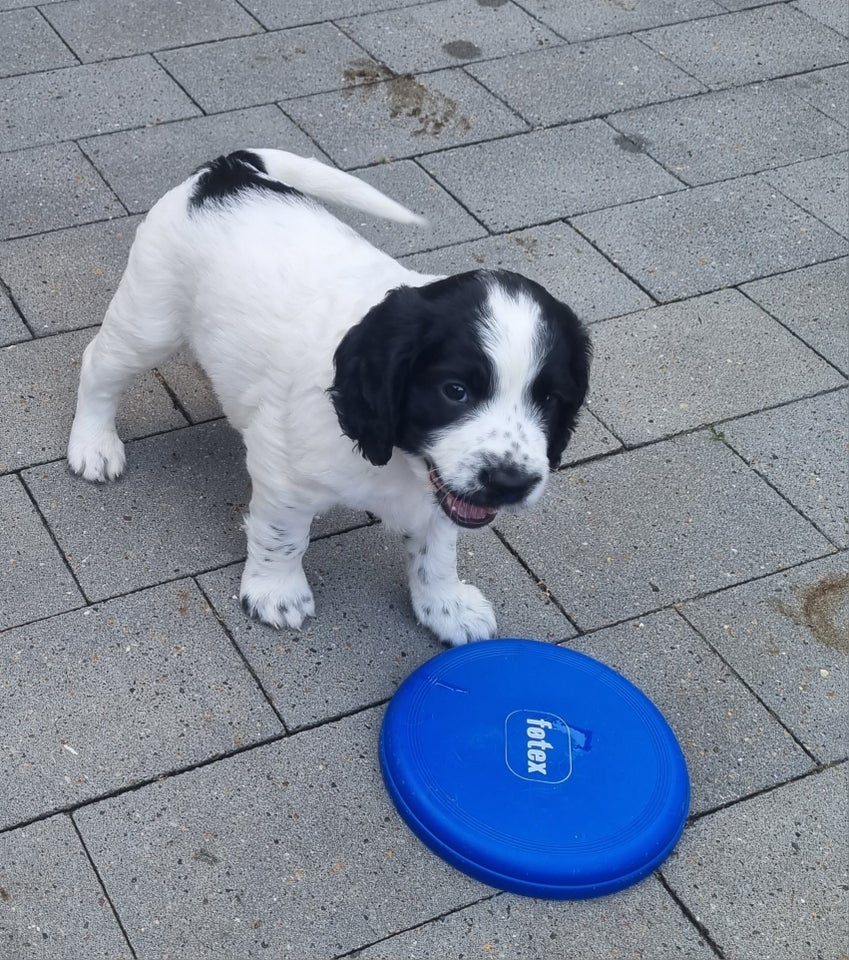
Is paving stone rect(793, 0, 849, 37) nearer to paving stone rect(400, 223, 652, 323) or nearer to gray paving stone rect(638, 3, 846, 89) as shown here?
gray paving stone rect(638, 3, 846, 89)

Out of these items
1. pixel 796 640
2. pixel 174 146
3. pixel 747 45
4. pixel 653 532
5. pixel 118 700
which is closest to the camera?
pixel 118 700

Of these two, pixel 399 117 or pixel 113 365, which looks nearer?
pixel 113 365

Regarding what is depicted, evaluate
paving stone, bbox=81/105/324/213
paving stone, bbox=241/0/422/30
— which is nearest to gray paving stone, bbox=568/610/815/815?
paving stone, bbox=81/105/324/213

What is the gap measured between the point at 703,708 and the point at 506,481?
4.17 ft

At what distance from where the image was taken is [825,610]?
416cm

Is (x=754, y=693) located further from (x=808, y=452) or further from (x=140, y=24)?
(x=140, y=24)

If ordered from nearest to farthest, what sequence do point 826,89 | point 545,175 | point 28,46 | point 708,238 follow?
point 708,238 → point 545,175 → point 28,46 → point 826,89

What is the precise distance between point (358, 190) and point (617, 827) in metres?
2.18

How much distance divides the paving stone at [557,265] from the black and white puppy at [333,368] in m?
1.37

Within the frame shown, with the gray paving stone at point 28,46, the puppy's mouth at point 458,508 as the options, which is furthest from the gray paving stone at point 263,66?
the puppy's mouth at point 458,508

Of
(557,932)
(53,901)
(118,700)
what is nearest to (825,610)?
(557,932)

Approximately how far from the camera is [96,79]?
6363 millimetres

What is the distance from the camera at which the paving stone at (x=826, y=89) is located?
6.93 meters

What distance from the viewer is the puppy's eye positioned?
297cm
